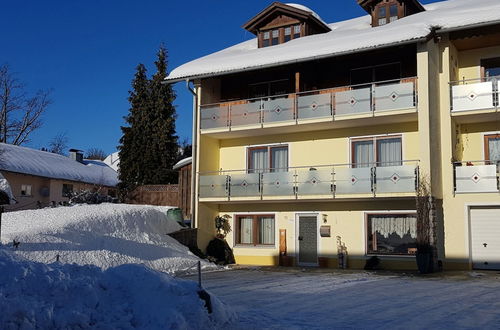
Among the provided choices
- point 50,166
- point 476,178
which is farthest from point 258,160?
point 50,166

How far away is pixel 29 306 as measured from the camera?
6332mm

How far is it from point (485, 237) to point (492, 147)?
124 inches

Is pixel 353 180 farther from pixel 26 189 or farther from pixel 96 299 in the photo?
pixel 26 189

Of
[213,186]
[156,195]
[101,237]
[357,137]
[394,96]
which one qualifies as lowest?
[101,237]

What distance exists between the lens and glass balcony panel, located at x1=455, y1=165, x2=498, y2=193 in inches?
702

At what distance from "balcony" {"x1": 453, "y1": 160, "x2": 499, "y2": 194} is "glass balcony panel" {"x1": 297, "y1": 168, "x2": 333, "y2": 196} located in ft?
14.1

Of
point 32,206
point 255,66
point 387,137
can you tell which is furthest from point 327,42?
point 32,206

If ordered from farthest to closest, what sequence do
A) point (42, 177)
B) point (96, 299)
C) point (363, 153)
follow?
1. point (42, 177)
2. point (363, 153)
3. point (96, 299)

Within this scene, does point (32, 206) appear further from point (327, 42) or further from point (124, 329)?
point (124, 329)

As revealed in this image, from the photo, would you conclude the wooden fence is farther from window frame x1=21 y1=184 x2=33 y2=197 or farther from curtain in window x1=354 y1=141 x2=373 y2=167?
curtain in window x1=354 y1=141 x2=373 y2=167

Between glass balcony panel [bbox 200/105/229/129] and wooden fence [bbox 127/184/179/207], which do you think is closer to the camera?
glass balcony panel [bbox 200/105/229/129]

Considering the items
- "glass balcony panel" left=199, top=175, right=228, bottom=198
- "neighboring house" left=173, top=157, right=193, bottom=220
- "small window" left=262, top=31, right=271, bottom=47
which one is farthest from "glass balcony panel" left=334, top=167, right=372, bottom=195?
"neighboring house" left=173, top=157, right=193, bottom=220

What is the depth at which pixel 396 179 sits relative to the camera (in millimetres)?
18500

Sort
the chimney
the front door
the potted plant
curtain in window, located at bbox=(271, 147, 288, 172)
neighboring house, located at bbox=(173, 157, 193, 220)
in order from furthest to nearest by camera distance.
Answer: the chimney < neighboring house, located at bbox=(173, 157, 193, 220) < curtain in window, located at bbox=(271, 147, 288, 172) < the front door < the potted plant
